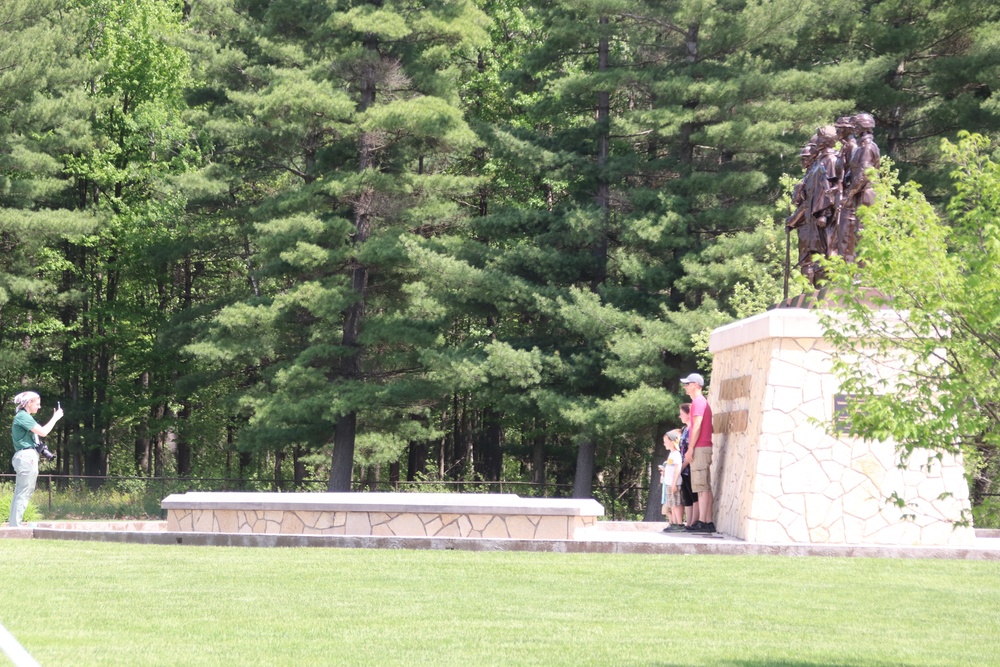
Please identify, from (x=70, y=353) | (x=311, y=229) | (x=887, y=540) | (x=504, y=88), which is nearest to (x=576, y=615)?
(x=887, y=540)

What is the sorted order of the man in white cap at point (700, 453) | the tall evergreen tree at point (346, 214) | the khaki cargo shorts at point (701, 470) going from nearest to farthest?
1. the man in white cap at point (700, 453)
2. the khaki cargo shorts at point (701, 470)
3. the tall evergreen tree at point (346, 214)

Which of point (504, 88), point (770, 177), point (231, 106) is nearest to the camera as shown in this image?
point (770, 177)

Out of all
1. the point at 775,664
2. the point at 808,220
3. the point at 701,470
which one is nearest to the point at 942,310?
the point at 775,664

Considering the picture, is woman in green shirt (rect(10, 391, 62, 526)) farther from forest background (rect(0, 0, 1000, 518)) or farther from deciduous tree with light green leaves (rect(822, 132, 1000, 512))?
forest background (rect(0, 0, 1000, 518))

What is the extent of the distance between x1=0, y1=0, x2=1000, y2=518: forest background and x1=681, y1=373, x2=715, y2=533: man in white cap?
29.7 ft

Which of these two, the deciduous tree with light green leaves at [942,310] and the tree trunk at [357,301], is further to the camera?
the tree trunk at [357,301]

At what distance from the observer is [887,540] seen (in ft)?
51.1

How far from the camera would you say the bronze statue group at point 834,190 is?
1593 cm

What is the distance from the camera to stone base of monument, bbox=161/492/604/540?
15.1 m

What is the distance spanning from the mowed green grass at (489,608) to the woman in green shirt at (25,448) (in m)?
2.52

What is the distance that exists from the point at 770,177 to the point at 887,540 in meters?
17.4

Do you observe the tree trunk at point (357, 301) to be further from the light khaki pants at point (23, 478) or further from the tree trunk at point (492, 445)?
the light khaki pants at point (23, 478)

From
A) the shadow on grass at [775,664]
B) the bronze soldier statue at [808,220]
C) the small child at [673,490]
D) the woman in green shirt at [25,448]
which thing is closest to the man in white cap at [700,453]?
the small child at [673,490]

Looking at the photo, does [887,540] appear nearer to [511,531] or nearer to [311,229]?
[511,531]
